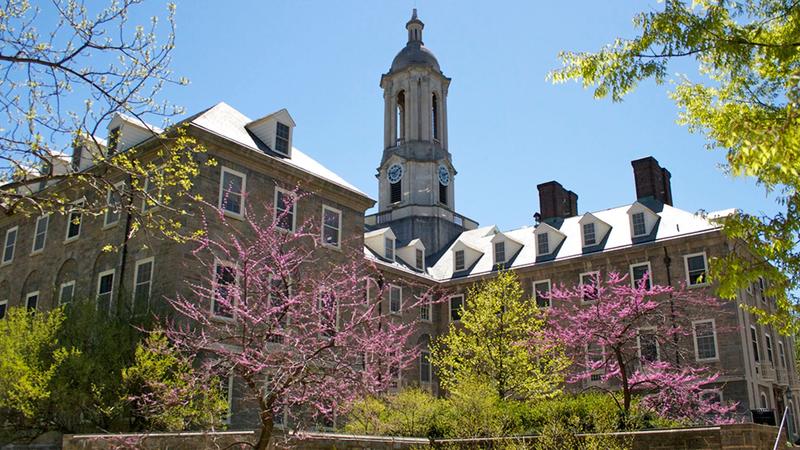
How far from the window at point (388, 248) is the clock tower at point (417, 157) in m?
6.04

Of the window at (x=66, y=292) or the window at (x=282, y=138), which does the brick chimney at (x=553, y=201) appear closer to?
the window at (x=282, y=138)

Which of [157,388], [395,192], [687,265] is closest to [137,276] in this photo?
[157,388]

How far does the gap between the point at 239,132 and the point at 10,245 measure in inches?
466

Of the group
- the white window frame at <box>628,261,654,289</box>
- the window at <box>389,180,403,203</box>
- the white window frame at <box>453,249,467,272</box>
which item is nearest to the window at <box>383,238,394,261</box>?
the white window frame at <box>453,249,467,272</box>

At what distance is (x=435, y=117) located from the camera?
49.7 m

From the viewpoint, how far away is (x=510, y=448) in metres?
13.3

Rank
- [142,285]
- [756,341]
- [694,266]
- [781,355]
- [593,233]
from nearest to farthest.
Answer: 1. [142,285]
2. [694,266]
3. [756,341]
4. [781,355]
5. [593,233]

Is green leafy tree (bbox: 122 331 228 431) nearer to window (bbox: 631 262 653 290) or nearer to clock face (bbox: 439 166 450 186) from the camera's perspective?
window (bbox: 631 262 653 290)

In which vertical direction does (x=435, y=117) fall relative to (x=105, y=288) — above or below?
above

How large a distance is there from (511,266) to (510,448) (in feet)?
74.6

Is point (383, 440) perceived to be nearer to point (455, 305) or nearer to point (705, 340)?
point (705, 340)

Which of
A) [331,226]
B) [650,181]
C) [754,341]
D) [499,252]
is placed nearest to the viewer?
[331,226]

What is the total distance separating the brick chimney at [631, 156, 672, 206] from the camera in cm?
3503

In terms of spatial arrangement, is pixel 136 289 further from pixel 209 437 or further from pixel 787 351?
pixel 787 351
